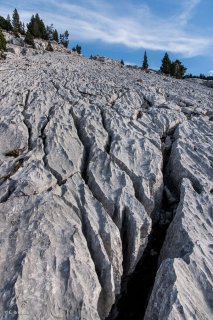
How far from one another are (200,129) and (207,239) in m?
16.6

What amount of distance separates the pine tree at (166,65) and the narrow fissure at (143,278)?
310 ft

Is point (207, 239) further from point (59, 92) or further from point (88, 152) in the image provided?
point (59, 92)

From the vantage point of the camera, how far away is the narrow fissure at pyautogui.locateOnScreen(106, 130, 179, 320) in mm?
15469

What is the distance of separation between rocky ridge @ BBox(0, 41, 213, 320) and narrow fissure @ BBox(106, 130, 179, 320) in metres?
0.07

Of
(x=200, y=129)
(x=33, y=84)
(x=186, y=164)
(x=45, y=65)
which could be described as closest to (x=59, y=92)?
(x=33, y=84)

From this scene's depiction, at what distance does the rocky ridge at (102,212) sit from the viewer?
1298 centimetres

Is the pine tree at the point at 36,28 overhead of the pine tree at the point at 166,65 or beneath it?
overhead

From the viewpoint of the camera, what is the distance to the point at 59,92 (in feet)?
125

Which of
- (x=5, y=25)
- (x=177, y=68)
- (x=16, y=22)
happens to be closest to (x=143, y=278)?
(x=177, y=68)

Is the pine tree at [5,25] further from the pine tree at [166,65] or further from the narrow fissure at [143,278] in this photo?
the narrow fissure at [143,278]

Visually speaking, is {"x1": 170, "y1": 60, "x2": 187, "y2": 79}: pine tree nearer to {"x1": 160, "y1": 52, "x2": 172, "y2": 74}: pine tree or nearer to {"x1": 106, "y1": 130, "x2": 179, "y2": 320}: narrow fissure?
{"x1": 160, "y1": 52, "x2": 172, "y2": 74}: pine tree

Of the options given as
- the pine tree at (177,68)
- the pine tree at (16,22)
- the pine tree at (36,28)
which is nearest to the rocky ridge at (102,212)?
the pine tree at (177,68)

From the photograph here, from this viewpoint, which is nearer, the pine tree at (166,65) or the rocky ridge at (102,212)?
the rocky ridge at (102,212)

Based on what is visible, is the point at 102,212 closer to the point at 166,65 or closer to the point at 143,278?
the point at 143,278
